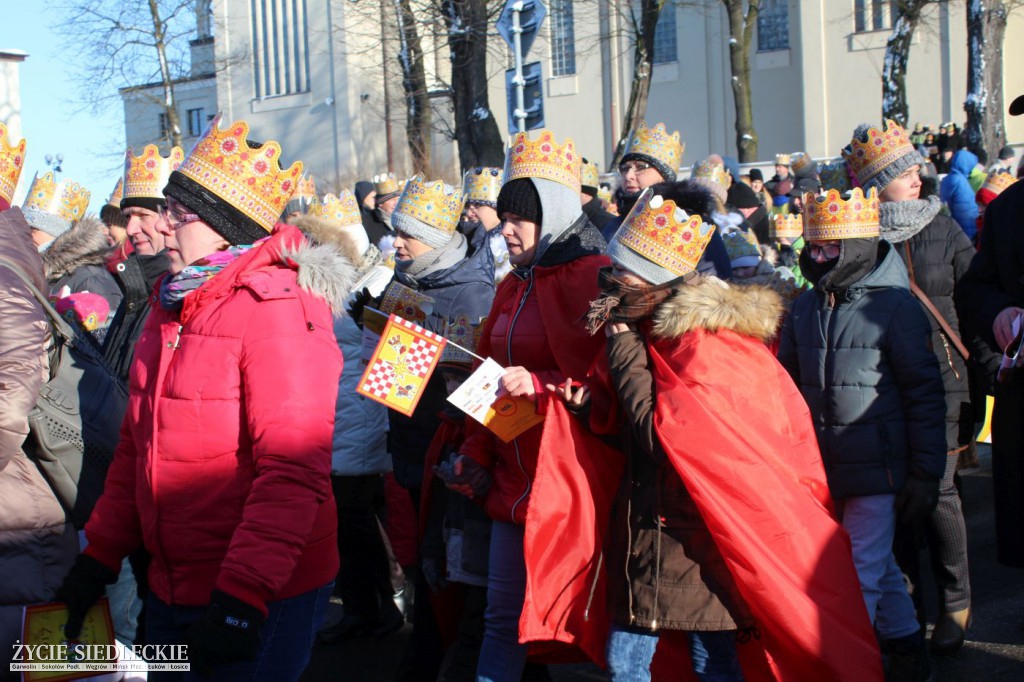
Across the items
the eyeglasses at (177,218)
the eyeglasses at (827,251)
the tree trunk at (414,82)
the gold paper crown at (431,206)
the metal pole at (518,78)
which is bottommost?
the eyeglasses at (827,251)

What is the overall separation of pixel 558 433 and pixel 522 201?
971 millimetres

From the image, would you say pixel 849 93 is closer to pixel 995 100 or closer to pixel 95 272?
pixel 995 100

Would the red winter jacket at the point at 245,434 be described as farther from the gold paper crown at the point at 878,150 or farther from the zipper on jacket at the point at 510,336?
the gold paper crown at the point at 878,150

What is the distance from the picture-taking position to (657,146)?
700 cm

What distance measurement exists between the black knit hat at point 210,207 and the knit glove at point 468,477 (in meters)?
1.30

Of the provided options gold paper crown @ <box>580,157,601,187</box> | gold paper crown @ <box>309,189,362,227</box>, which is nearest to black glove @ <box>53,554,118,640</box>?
gold paper crown @ <box>309,189,362,227</box>

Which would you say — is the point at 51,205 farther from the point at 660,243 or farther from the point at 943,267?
the point at 943,267

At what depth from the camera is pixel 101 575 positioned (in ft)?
11.5

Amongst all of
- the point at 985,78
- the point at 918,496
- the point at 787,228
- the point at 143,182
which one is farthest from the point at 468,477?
the point at 985,78

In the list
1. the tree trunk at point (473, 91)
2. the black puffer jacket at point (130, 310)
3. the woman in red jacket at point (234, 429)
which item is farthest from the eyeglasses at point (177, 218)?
the tree trunk at point (473, 91)

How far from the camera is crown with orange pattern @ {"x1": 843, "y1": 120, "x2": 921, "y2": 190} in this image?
5754mm

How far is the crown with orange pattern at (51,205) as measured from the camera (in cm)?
730

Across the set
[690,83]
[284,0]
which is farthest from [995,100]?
[284,0]

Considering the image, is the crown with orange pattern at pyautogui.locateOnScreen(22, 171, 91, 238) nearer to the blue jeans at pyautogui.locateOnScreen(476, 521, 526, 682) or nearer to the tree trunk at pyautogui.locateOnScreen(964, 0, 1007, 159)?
the blue jeans at pyautogui.locateOnScreen(476, 521, 526, 682)
